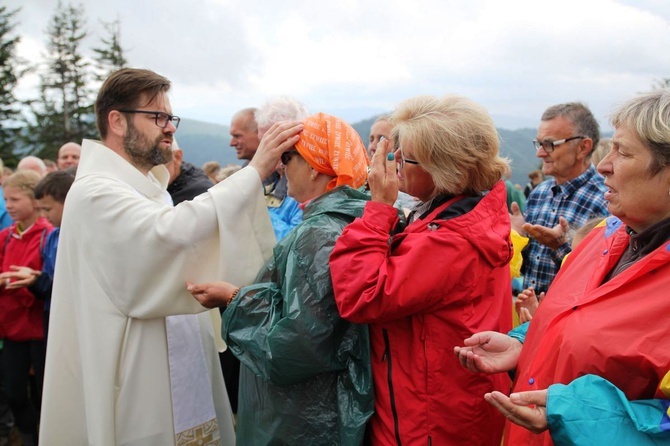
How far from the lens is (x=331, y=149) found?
7.50 ft

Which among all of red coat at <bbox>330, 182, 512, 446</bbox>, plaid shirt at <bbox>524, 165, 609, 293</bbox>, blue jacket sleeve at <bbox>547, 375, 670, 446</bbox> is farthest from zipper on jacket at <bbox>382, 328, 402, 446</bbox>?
plaid shirt at <bbox>524, 165, 609, 293</bbox>

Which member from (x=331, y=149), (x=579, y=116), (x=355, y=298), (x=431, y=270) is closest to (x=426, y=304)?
(x=431, y=270)

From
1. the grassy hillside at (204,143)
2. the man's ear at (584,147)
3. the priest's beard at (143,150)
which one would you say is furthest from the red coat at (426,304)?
the grassy hillside at (204,143)

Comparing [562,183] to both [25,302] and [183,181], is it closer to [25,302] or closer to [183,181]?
[183,181]

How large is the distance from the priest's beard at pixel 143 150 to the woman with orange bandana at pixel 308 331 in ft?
3.12

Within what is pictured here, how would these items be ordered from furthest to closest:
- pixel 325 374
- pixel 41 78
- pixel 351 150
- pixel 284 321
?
1. pixel 41 78
2. pixel 351 150
3. pixel 325 374
4. pixel 284 321

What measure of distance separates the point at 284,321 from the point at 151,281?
0.88m

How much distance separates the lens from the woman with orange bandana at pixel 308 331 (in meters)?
2.00

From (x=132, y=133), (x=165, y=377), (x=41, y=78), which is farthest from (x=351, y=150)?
(x=41, y=78)

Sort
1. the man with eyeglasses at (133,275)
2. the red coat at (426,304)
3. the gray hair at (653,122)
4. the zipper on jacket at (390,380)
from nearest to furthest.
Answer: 1. the gray hair at (653,122)
2. the red coat at (426,304)
3. the zipper on jacket at (390,380)
4. the man with eyeglasses at (133,275)

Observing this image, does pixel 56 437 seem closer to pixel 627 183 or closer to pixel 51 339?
pixel 51 339

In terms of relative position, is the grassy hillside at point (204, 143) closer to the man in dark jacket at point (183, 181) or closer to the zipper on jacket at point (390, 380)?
the man in dark jacket at point (183, 181)

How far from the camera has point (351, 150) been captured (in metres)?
2.34

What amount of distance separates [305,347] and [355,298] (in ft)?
0.96
